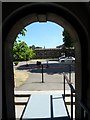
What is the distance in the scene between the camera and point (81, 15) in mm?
5648

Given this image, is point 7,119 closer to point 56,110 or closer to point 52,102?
point 56,110

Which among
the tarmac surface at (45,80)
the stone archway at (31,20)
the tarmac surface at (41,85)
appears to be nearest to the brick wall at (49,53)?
the tarmac surface at (45,80)

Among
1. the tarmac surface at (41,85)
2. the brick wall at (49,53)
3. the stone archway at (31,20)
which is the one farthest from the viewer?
the brick wall at (49,53)

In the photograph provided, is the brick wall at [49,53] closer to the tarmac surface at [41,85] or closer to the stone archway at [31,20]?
the tarmac surface at [41,85]

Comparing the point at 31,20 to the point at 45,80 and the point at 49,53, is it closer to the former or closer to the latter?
the point at 45,80

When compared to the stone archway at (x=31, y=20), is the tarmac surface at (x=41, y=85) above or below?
below

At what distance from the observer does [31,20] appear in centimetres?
705

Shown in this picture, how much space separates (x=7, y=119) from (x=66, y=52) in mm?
49437

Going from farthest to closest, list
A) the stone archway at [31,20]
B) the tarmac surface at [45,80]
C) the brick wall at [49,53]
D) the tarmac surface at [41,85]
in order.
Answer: the brick wall at [49,53]
the tarmac surface at [45,80]
the tarmac surface at [41,85]
the stone archway at [31,20]

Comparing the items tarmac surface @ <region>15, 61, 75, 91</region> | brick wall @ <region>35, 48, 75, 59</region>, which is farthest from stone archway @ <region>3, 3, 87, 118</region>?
brick wall @ <region>35, 48, 75, 59</region>

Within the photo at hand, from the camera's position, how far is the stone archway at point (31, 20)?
5970mm

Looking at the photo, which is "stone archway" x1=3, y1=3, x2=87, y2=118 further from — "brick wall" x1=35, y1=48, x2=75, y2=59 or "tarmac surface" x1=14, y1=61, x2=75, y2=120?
"brick wall" x1=35, y1=48, x2=75, y2=59

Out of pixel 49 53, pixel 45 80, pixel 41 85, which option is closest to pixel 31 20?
pixel 41 85

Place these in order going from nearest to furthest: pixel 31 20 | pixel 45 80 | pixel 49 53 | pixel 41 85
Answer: pixel 31 20 < pixel 41 85 < pixel 45 80 < pixel 49 53
